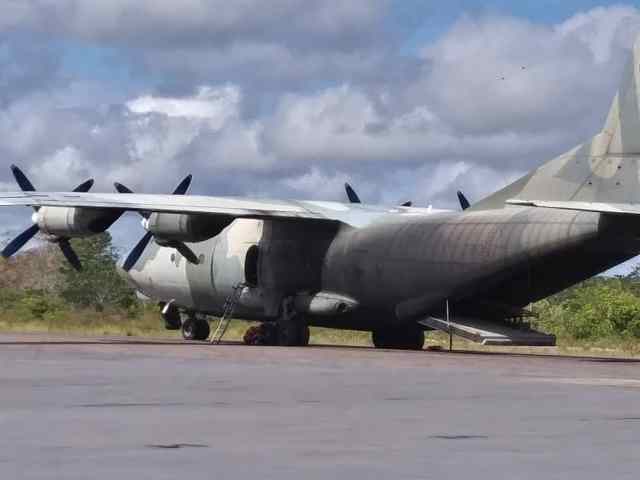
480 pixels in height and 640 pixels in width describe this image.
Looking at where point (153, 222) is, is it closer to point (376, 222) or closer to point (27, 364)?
point (376, 222)

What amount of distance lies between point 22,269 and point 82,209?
114126 millimetres

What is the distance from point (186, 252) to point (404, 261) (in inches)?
283

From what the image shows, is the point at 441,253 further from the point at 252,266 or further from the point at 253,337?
the point at 253,337

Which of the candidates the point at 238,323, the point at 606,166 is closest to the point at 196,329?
the point at 238,323

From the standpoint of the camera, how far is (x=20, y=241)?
36.3 meters

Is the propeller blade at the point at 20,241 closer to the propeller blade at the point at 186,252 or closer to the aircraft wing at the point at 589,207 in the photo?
the propeller blade at the point at 186,252

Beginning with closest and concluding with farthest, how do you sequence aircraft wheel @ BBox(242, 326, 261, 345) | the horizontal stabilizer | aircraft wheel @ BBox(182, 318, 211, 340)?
the horizontal stabilizer
aircraft wheel @ BBox(242, 326, 261, 345)
aircraft wheel @ BBox(182, 318, 211, 340)

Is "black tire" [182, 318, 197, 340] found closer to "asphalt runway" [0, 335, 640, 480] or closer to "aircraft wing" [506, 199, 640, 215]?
"asphalt runway" [0, 335, 640, 480]

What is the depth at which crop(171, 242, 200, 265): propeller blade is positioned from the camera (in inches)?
1487

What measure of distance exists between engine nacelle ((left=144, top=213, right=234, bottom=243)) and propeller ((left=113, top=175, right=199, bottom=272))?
0.53 metres

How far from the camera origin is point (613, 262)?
31.1m

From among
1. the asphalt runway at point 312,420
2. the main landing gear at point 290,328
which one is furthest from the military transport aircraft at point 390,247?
the asphalt runway at point 312,420

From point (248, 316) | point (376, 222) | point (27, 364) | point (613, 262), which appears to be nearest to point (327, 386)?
point (27, 364)

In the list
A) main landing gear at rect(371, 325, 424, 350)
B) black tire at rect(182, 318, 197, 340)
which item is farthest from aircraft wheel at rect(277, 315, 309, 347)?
black tire at rect(182, 318, 197, 340)
